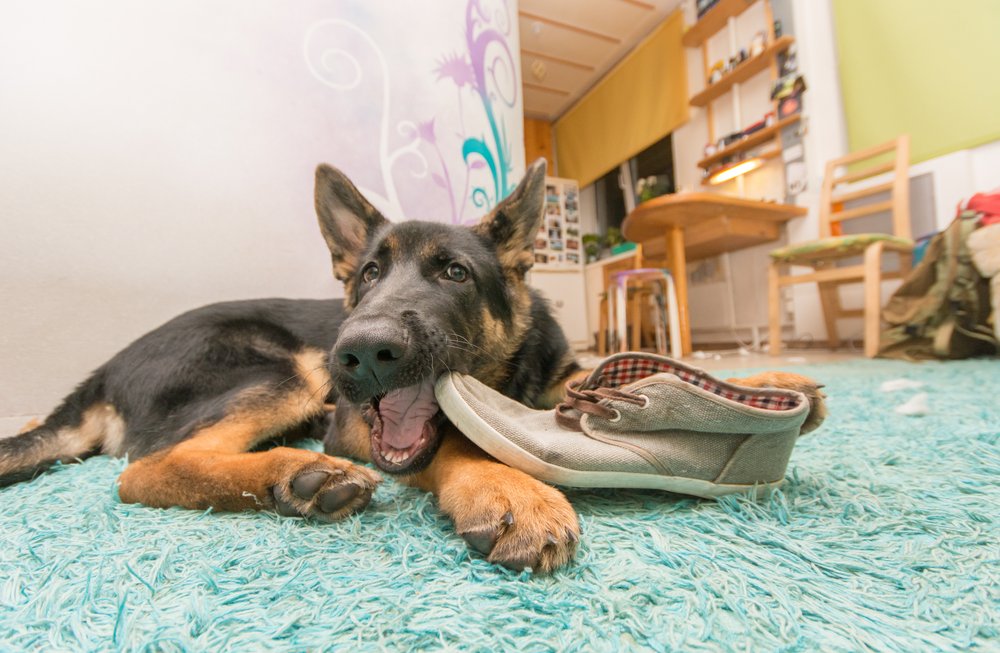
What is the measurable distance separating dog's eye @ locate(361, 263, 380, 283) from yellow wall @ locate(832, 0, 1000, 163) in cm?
680

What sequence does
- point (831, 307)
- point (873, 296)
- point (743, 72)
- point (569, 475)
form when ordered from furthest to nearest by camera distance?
point (743, 72), point (831, 307), point (873, 296), point (569, 475)

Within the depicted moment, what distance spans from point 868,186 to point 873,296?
209 cm

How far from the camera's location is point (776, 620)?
0.70m

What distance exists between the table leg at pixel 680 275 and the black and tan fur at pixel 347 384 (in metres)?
4.45

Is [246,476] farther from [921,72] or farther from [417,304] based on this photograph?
[921,72]

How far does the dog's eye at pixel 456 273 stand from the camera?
5.85 feet

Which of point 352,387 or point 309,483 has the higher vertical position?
point 352,387

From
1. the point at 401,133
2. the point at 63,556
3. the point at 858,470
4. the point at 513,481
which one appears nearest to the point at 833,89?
the point at 401,133

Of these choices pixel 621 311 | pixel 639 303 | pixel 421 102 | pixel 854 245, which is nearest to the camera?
pixel 421 102

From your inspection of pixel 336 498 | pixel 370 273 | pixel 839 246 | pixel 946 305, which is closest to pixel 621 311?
pixel 839 246

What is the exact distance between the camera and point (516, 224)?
207 cm

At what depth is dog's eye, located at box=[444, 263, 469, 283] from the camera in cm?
178

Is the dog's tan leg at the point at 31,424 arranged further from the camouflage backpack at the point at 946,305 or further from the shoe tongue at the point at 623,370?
the camouflage backpack at the point at 946,305

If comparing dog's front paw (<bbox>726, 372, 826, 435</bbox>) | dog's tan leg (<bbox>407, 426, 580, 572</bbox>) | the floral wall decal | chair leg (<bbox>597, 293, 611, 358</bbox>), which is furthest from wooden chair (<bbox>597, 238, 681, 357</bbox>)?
dog's tan leg (<bbox>407, 426, 580, 572</bbox>)
